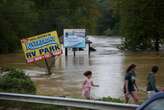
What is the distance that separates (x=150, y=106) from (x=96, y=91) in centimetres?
1623

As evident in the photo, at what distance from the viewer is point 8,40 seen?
214ft

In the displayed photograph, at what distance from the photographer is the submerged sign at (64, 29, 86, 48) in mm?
52119

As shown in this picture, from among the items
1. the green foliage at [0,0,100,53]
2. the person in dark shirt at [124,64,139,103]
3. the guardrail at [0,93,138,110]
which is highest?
the guardrail at [0,93,138,110]

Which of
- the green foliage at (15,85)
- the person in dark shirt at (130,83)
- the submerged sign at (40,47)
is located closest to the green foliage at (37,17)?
the submerged sign at (40,47)

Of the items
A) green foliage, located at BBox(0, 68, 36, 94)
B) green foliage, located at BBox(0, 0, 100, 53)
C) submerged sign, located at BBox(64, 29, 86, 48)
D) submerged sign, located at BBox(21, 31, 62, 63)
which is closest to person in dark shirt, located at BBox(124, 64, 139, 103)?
green foliage, located at BBox(0, 68, 36, 94)

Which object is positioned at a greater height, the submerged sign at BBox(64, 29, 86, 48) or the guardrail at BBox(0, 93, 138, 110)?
the guardrail at BBox(0, 93, 138, 110)

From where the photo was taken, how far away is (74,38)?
5241cm

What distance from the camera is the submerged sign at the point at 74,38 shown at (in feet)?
171

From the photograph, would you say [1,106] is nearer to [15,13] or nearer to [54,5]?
[15,13]

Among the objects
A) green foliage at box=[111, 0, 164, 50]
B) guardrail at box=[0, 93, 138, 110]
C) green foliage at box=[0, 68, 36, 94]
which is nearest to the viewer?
guardrail at box=[0, 93, 138, 110]

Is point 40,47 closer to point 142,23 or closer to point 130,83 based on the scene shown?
point 130,83

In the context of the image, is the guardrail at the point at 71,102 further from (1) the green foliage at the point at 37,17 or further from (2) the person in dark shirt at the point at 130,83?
(1) the green foliage at the point at 37,17

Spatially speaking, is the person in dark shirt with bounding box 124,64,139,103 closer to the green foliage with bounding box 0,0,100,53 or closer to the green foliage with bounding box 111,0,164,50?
the green foliage with bounding box 111,0,164,50

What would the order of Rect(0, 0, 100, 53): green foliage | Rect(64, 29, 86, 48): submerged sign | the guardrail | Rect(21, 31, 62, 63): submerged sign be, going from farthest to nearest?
Rect(0, 0, 100, 53): green foliage → Rect(64, 29, 86, 48): submerged sign → Rect(21, 31, 62, 63): submerged sign → the guardrail
